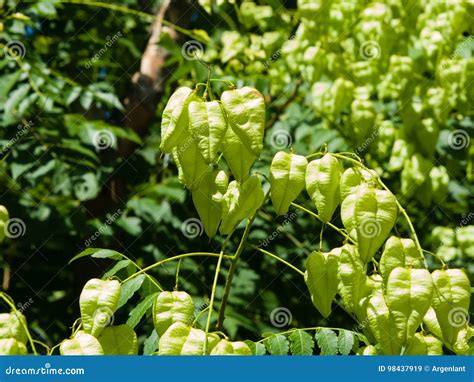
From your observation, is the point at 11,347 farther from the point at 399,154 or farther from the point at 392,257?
the point at 399,154

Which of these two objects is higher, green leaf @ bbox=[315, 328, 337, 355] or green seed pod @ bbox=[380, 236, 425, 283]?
green seed pod @ bbox=[380, 236, 425, 283]

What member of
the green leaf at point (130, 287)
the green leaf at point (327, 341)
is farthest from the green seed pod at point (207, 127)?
the green leaf at point (327, 341)

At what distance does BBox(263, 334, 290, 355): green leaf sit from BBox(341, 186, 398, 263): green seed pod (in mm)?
367

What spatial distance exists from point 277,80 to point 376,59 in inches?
24.4

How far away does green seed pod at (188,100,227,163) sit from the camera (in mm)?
1574

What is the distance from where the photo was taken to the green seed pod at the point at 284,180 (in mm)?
1732

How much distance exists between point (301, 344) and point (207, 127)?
611mm

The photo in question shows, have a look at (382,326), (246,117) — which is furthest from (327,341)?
(246,117)

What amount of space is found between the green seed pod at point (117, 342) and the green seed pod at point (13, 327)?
17cm

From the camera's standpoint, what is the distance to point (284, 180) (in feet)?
5.70
